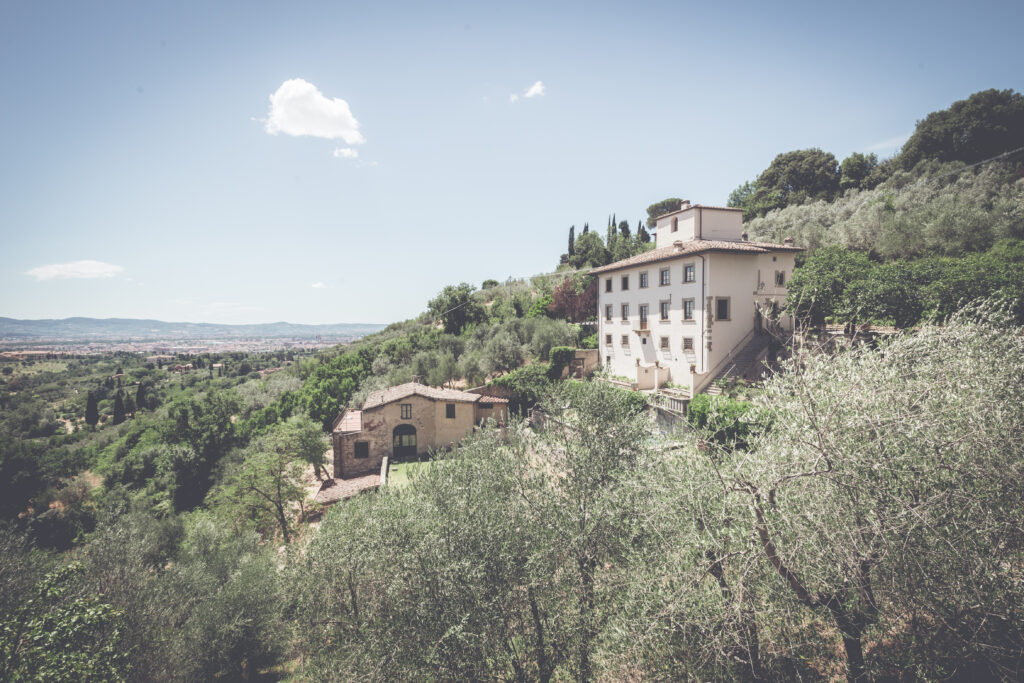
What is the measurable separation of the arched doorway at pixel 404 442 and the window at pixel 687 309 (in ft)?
71.3

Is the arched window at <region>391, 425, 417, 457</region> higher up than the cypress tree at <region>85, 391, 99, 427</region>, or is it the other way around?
the arched window at <region>391, 425, 417, 457</region>

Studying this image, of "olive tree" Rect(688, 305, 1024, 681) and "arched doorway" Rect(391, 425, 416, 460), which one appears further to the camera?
"arched doorway" Rect(391, 425, 416, 460)

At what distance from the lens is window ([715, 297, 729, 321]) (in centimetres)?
2466

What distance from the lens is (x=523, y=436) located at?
45.4 ft

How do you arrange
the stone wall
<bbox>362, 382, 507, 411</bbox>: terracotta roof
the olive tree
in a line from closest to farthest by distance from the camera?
the olive tree → the stone wall → <bbox>362, 382, 507, 411</bbox>: terracotta roof

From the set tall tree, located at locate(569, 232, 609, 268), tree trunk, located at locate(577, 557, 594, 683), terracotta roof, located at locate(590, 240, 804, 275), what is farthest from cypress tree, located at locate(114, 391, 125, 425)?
tree trunk, located at locate(577, 557, 594, 683)

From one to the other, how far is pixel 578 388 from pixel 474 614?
8.81m

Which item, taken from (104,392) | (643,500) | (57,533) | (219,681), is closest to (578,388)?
(643,500)

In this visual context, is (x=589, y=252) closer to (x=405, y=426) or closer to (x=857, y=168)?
(x=857, y=168)

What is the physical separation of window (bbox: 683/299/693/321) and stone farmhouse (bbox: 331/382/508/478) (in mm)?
14933

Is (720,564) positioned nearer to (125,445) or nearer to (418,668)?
(418,668)

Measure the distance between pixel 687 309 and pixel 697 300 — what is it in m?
0.95

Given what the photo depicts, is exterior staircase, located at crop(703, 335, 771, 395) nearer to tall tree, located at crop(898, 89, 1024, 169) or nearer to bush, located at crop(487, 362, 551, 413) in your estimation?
bush, located at crop(487, 362, 551, 413)

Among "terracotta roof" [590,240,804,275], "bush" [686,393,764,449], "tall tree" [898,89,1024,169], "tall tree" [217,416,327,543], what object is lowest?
"tall tree" [217,416,327,543]
